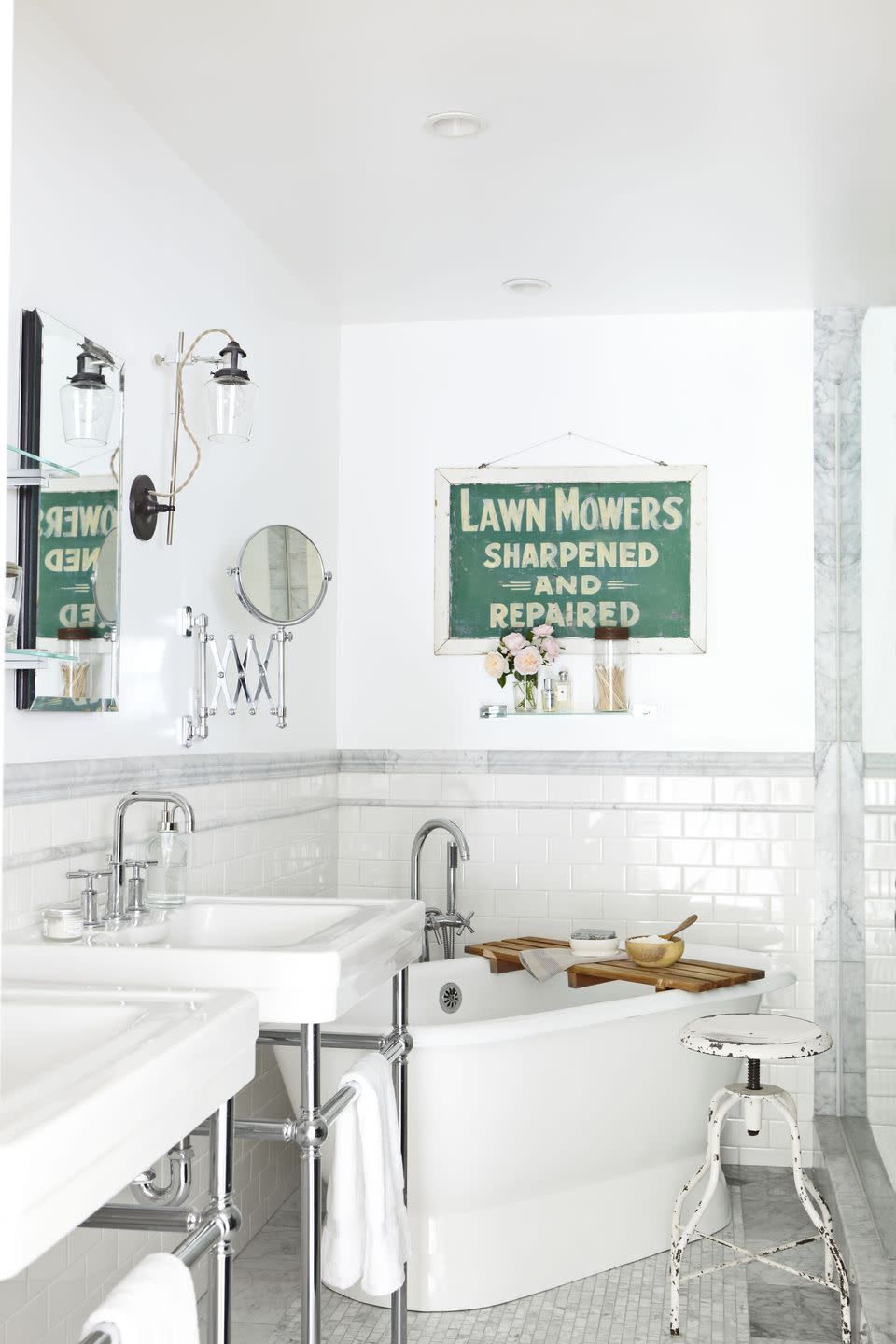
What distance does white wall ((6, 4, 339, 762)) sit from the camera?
2691 mm

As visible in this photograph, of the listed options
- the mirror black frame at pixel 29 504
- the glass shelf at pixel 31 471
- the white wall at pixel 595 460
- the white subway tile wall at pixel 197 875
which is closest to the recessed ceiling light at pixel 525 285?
the white wall at pixel 595 460

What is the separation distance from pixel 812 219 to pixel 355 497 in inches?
74.3

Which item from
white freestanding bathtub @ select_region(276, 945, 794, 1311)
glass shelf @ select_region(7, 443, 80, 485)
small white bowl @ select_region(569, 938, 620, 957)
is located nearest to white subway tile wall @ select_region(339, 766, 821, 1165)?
small white bowl @ select_region(569, 938, 620, 957)

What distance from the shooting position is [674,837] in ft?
15.2

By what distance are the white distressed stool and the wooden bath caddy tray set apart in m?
0.31

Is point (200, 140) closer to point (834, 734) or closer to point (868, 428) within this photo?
point (868, 428)

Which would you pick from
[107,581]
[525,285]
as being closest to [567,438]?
[525,285]

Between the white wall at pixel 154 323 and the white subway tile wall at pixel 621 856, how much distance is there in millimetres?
597

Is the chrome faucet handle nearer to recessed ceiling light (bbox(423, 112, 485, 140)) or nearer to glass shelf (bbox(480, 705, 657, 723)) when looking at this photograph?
recessed ceiling light (bbox(423, 112, 485, 140))

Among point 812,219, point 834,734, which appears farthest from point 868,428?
point 834,734

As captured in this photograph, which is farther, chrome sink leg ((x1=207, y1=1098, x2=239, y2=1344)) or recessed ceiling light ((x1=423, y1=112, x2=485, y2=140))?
recessed ceiling light ((x1=423, y1=112, x2=485, y2=140))

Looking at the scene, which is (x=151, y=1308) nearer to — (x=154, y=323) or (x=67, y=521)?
(x=67, y=521)

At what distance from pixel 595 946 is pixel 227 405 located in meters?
2.09

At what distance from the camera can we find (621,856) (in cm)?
467
